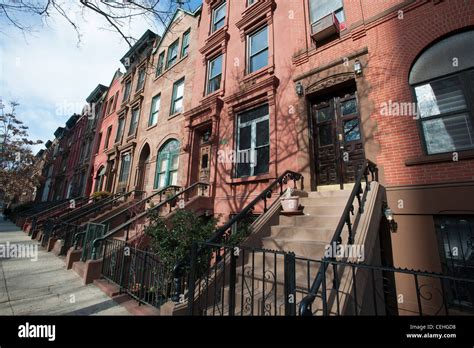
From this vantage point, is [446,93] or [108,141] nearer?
[446,93]

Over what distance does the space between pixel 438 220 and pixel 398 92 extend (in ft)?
10.3

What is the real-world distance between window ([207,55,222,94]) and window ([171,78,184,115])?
87.2 inches

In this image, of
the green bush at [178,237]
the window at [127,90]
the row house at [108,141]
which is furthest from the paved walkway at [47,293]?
the window at [127,90]

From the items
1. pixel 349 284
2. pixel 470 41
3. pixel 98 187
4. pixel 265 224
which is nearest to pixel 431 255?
pixel 349 284

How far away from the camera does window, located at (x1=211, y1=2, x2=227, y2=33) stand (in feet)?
40.0

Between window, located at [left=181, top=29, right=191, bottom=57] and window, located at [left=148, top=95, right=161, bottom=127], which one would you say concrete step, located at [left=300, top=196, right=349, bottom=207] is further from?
window, located at [left=181, top=29, right=191, bottom=57]

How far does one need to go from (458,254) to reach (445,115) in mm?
2954

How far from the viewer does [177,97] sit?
1345cm

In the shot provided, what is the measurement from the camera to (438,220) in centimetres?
480

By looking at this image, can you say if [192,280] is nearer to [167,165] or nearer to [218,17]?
[167,165]

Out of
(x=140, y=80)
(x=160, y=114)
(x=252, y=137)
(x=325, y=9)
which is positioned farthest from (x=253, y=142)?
(x=140, y=80)

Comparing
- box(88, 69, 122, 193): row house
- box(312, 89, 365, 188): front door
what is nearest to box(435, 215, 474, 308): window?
box(312, 89, 365, 188): front door

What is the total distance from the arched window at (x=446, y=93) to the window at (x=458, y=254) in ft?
5.12

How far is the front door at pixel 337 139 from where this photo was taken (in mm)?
6562
